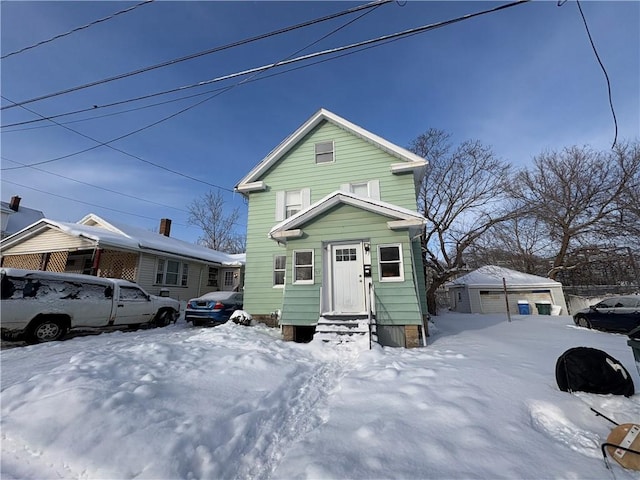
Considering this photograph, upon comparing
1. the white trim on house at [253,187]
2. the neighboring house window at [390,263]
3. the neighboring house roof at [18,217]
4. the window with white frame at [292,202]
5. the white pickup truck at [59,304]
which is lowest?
the white pickup truck at [59,304]

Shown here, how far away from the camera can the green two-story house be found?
7.60 meters

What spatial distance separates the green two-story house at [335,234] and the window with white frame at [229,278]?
9.73 meters

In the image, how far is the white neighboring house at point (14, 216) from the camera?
23.8 metres

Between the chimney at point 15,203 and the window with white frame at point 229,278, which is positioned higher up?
the chimney at point 15,203

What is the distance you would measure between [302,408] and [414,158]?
935 cm

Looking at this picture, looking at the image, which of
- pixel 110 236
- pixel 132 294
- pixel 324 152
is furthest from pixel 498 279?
pixel 110 236

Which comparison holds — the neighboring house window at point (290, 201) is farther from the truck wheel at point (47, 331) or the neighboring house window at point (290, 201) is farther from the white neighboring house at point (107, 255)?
the white neighboring house at point (107, 255)

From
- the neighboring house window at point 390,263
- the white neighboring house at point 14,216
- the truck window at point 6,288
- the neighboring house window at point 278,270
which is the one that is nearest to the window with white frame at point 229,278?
the neighboring house window at point 278,270

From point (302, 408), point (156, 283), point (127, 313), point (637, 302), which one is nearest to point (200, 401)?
point (302, 408)

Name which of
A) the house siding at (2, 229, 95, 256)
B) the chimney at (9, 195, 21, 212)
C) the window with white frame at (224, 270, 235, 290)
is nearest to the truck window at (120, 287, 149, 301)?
the house siding at (2, 229, 95, 256)

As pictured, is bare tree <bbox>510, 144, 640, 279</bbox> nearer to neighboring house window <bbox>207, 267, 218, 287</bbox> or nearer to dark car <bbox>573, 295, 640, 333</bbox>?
dark car <bbox>573, 295, 640, 333</bbox>

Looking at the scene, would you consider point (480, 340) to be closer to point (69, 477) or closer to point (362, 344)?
point (362, 344)

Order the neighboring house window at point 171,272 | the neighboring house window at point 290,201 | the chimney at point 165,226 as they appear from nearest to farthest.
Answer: the neighboring house window at point 290,201
the neighboring house window at point 171,272
the chimney at point 165,226

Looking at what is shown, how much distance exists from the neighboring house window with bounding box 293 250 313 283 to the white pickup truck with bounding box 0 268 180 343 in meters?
6.08
